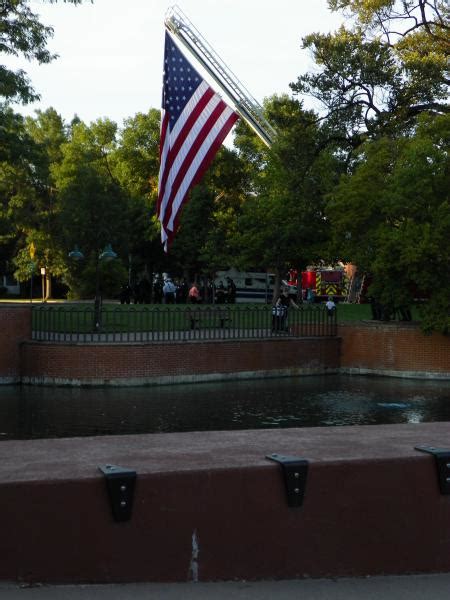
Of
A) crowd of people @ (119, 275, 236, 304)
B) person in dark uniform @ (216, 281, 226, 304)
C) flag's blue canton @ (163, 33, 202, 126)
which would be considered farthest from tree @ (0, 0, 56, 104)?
person in dark uniform @ (216, 281, 226, 304)

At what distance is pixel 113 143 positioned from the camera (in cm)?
7031

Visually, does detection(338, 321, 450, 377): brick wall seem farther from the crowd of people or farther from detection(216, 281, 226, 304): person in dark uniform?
detection(216, 281, 226, 304): person in dark uniform

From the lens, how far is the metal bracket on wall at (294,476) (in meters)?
4.62

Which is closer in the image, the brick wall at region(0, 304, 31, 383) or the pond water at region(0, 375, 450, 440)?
the pond water at region(0, 375, 450, 440)

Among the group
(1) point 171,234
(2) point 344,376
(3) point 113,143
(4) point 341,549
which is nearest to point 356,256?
(2) point 344,376

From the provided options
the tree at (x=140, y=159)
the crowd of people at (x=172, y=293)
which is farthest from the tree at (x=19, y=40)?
the tree at (x=140, y=159)

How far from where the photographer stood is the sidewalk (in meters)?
4.21

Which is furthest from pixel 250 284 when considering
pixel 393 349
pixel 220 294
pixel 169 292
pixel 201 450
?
pixel 201 450

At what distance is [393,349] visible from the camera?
28406mm

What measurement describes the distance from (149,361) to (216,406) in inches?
168

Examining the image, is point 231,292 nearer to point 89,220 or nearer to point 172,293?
point 172,293

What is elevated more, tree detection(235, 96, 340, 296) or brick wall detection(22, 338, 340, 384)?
tree detection(235, 96, 340, 296)

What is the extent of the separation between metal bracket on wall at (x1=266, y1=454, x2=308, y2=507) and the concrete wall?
1.6 inches

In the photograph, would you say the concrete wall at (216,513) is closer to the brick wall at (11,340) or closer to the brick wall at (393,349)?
the brick wall at (11,340)
